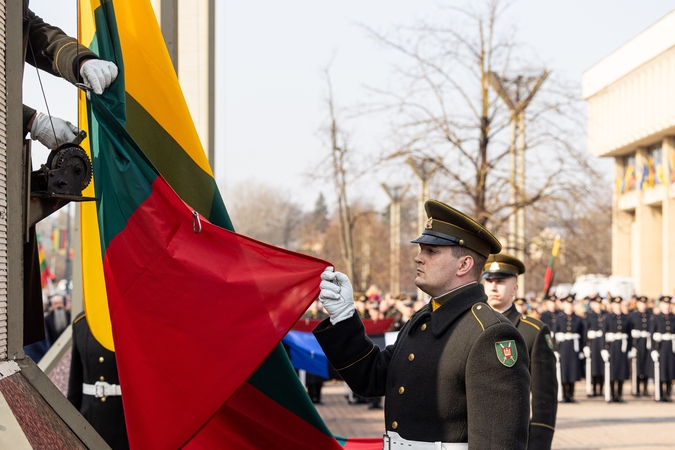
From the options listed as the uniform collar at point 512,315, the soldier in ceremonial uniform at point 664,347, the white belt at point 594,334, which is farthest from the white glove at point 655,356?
the uniform collar at point 512,315

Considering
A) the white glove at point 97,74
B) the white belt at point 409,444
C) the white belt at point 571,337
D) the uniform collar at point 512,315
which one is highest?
the white glove at point 97,74

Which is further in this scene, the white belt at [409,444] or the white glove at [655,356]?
the white glove at [655,356]

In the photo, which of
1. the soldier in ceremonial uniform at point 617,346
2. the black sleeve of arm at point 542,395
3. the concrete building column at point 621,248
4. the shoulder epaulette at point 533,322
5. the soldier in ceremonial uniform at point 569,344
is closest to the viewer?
the black sleeve of arm at point 542,395

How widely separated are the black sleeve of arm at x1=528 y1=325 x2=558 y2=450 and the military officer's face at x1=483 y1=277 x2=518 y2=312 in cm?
34

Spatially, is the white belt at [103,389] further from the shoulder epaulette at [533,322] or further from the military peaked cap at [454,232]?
the shoulder epaulette at [533,322]

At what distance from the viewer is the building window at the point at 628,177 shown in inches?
1780

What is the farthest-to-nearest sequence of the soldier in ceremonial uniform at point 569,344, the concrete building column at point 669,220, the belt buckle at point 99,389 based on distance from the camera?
the concrete building column at point 669,220, the soldier in ceremonial uniform at point 569,344, the belt buckle at point 99,389

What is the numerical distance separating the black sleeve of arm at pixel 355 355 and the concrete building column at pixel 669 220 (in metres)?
38.2

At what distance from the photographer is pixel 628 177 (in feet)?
150

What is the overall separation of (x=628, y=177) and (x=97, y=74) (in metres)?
45.2

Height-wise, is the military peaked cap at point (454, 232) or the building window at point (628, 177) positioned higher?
the building window at point (628, 177)

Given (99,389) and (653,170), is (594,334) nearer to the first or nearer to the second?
(99,389)

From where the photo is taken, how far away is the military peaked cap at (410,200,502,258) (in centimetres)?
342

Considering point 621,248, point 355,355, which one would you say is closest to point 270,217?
point 621,248
